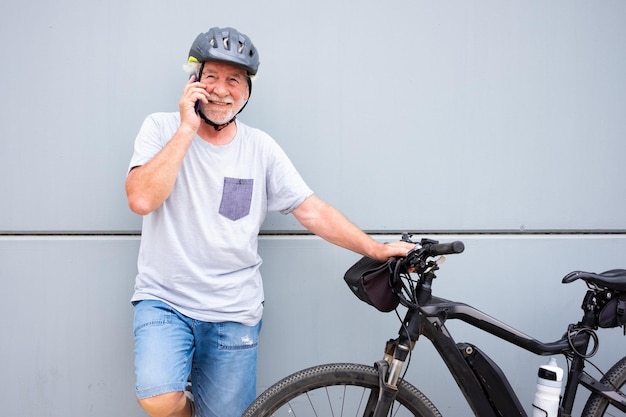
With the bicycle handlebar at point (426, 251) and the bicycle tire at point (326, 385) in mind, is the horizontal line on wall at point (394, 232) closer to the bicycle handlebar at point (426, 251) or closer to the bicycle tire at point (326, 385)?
the bicycle handlebar at point (426, 251)

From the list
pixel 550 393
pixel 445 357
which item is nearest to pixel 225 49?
pixel 445 357

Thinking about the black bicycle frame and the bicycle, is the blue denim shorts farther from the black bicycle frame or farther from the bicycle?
the black bicycle frame

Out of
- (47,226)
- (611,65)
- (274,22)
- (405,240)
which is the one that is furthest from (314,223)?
(611,65)

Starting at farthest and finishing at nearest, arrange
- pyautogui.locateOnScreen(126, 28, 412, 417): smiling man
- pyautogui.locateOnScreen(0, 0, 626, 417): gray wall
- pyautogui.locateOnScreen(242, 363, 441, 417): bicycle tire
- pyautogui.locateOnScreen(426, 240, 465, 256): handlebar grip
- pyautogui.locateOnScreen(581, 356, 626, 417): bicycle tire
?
pyautogui.locateOnScreen(0, 0, 626, 417): gray wall < pyautogui.locateOnScreen(581, 356, 626, 417): bicycle tire < pyautogui.locateOnScreen(126, 28, 412, 417): smiling man < pyautogui.locateOnScreen(242, 363, 441, 417): bicycle tire < pyautogui.locateOnScreen(426, 240, 465, 256): handlebar grip

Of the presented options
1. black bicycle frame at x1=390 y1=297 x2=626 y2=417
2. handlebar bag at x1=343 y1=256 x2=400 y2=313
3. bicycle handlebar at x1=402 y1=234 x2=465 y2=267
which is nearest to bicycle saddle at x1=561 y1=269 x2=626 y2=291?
black bicycle frame at x1=390 y1=297 x2=626 y2=417

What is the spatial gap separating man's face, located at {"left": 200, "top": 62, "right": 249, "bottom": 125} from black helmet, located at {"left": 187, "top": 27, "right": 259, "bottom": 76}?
6 cm

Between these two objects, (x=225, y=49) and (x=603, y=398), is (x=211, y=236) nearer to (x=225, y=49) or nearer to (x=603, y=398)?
(x=225, y=49)

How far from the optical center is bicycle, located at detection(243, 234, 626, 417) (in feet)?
6.79

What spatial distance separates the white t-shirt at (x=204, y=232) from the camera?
2.36 m

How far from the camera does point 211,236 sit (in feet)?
7.80

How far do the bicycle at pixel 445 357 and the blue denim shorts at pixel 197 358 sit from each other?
294 millimetres

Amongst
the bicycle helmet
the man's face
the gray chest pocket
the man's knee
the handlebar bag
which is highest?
the bicycle helmet

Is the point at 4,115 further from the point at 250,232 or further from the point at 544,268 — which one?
the point at 544,268

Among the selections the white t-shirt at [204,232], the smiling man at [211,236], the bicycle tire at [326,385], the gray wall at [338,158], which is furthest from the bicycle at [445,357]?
the gray wall at [338,158]
